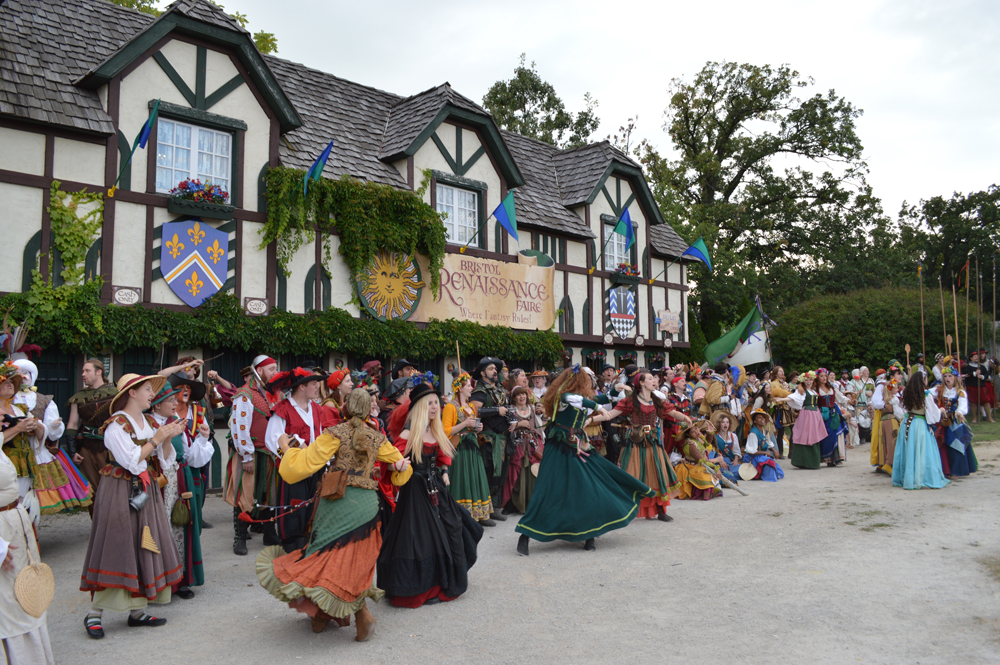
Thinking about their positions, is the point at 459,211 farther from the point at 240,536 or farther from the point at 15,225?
the point at 240,536

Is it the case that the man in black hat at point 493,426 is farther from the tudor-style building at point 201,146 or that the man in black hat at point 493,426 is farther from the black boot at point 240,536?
the tudor-style building at point 201,146

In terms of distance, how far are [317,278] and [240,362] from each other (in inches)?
79.0

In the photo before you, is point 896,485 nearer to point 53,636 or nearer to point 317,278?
point 317,278

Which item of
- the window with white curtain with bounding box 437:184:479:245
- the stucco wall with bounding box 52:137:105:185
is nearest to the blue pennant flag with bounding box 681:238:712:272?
the window with white curtain with bounding box 437:184:479:245

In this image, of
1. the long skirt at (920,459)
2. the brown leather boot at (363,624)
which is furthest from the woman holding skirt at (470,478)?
the long skirt at (920,459)

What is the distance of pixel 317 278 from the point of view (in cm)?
1273

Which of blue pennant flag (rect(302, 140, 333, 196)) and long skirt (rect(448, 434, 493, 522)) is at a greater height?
blue pennant flag (rect(302, 140, 333, 196))

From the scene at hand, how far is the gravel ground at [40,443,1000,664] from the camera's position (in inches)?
175

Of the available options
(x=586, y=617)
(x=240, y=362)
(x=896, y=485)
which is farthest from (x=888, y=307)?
(x=586, y=617)

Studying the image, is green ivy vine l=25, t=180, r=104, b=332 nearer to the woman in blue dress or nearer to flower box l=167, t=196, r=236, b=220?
flower box l=167, t=196, r=236, b=220

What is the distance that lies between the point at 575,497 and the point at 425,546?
231cm

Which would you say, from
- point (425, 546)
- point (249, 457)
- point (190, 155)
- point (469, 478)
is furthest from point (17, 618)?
point (190, 155)

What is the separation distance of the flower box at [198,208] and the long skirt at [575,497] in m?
6.91

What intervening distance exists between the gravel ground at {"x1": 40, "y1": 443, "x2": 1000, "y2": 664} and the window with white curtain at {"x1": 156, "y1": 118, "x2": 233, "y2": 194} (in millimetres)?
5756
